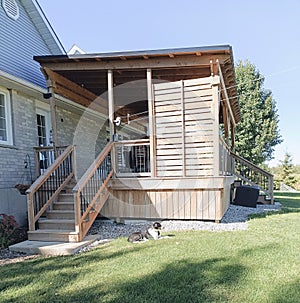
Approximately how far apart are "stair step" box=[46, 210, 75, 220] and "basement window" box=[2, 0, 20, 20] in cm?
586

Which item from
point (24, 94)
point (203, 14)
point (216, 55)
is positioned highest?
point (203, 14)

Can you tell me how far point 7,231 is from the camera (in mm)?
5160

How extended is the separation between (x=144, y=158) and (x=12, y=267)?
13.7ft

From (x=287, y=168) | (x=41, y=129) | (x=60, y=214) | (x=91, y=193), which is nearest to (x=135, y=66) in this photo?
(x=91, y=193)

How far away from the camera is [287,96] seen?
23266 mm

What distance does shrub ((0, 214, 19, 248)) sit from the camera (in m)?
4.88

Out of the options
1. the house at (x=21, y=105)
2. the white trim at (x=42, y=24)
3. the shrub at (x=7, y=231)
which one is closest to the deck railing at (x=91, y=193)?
the shrub at (x=7, y=231)

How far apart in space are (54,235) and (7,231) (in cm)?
99

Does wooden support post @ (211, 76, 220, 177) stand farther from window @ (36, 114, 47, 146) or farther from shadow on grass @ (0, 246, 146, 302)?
window @ (36, 114, 47, 146)

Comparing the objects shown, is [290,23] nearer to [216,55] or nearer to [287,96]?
[216,55]

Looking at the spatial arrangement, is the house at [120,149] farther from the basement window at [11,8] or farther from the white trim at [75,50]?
the white trim at [75,50]

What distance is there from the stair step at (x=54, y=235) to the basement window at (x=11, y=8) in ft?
20.6

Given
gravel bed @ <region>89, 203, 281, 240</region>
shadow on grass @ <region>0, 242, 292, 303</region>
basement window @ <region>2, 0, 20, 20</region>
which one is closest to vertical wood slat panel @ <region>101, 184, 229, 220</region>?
gravel bed @ <region>89, 203, 281, 240</region>

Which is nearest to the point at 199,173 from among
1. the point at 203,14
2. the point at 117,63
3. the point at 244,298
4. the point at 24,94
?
the point at 117,63
